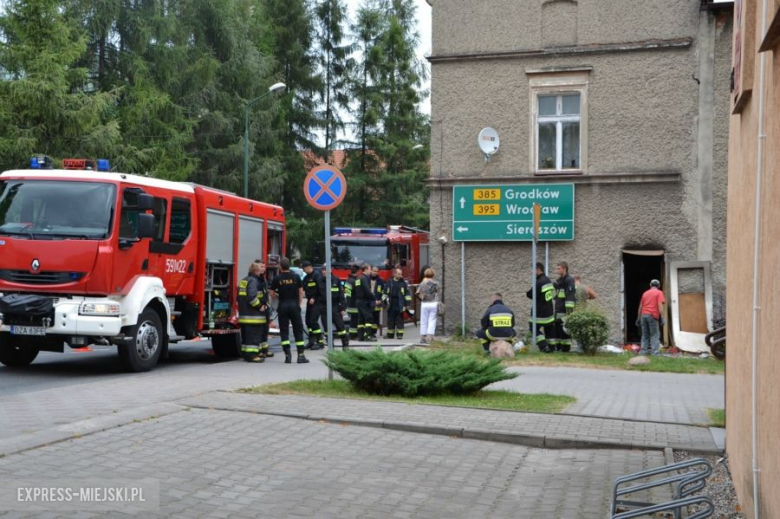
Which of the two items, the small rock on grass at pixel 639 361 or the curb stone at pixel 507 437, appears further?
the small rock on grass at pixel 639 361

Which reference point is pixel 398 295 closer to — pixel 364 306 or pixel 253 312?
pixel 364 306

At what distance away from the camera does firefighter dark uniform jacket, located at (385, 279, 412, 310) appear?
2220cm

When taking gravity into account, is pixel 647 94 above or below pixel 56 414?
above

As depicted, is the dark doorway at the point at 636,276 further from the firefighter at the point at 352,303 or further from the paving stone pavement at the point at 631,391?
the firefighter at the point at 352,303

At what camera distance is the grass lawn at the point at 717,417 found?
31.7ft

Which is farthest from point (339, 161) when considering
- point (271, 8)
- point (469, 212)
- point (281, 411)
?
point (281, 411)

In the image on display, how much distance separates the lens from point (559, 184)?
68.9ft

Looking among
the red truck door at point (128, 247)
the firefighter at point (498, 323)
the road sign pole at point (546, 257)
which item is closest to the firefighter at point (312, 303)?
the firefighter at point (498, 323)

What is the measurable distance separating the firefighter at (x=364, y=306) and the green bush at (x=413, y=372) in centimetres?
1034

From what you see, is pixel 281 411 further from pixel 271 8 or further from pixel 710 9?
pixel 271 8

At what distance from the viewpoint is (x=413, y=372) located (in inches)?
428

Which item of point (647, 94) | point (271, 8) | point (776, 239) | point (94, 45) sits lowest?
point (776, 239)

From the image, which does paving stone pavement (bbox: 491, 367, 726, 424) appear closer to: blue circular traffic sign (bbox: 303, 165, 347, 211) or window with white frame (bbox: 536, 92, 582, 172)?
blue circular traffic sign (bbox: 303, 165, 347, 211)

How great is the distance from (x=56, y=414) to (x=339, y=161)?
138 ft
